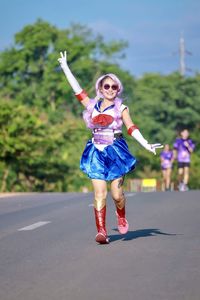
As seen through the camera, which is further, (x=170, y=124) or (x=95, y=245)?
(x=170, y=124)

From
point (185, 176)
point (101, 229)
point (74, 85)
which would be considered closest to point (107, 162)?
point (101, 229)

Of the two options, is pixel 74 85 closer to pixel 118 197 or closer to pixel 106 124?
pixel 106 124

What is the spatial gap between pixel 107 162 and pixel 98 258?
5.72 ft

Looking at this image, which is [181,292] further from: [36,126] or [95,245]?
[36,126]

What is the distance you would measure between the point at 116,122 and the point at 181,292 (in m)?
3.80

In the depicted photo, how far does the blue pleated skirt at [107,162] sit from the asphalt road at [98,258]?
0.65 m

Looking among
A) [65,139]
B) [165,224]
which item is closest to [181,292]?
[165,224]

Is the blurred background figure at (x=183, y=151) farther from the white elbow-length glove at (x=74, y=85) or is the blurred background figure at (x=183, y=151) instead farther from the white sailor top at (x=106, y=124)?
the white sailor top at (x=106, y=124)

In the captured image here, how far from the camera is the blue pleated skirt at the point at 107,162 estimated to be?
10.2m

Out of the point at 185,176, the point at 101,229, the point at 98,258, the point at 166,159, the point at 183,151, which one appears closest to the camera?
the point at 98,258

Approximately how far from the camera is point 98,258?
8688 millimetres

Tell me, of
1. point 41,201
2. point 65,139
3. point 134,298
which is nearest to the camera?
point 134,298

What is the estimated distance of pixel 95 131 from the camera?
10258 mm

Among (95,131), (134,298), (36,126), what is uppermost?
(36,126)
